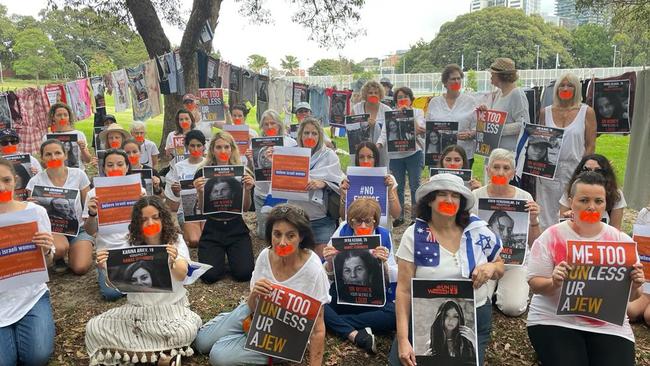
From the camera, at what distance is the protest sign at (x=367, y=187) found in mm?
4621

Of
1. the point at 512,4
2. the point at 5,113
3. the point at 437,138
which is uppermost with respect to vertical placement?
the point at 512,4

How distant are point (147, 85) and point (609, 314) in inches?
348

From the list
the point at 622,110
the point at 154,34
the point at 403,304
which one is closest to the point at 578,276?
the point at 403,304

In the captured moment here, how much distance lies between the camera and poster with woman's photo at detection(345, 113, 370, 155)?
6.18m

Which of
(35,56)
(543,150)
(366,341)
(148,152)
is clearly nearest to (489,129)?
(543,150)

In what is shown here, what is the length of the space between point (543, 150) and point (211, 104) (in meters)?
5.05

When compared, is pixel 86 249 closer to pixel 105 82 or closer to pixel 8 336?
pixel 8 336

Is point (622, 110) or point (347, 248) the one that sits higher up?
point (622, 110)

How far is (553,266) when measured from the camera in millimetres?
3158

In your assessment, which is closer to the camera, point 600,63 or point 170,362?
point 170,362

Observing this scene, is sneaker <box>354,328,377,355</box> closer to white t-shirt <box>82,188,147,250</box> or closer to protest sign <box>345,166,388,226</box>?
protest sign <box>345,166,388,226</box>

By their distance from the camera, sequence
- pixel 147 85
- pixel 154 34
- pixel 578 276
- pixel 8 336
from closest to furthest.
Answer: pixel 578 276 < pixel 8 336 < pixel 147 85 < pixel 154 34

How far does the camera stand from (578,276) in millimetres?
2965

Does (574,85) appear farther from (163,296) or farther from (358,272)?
(163,296)
